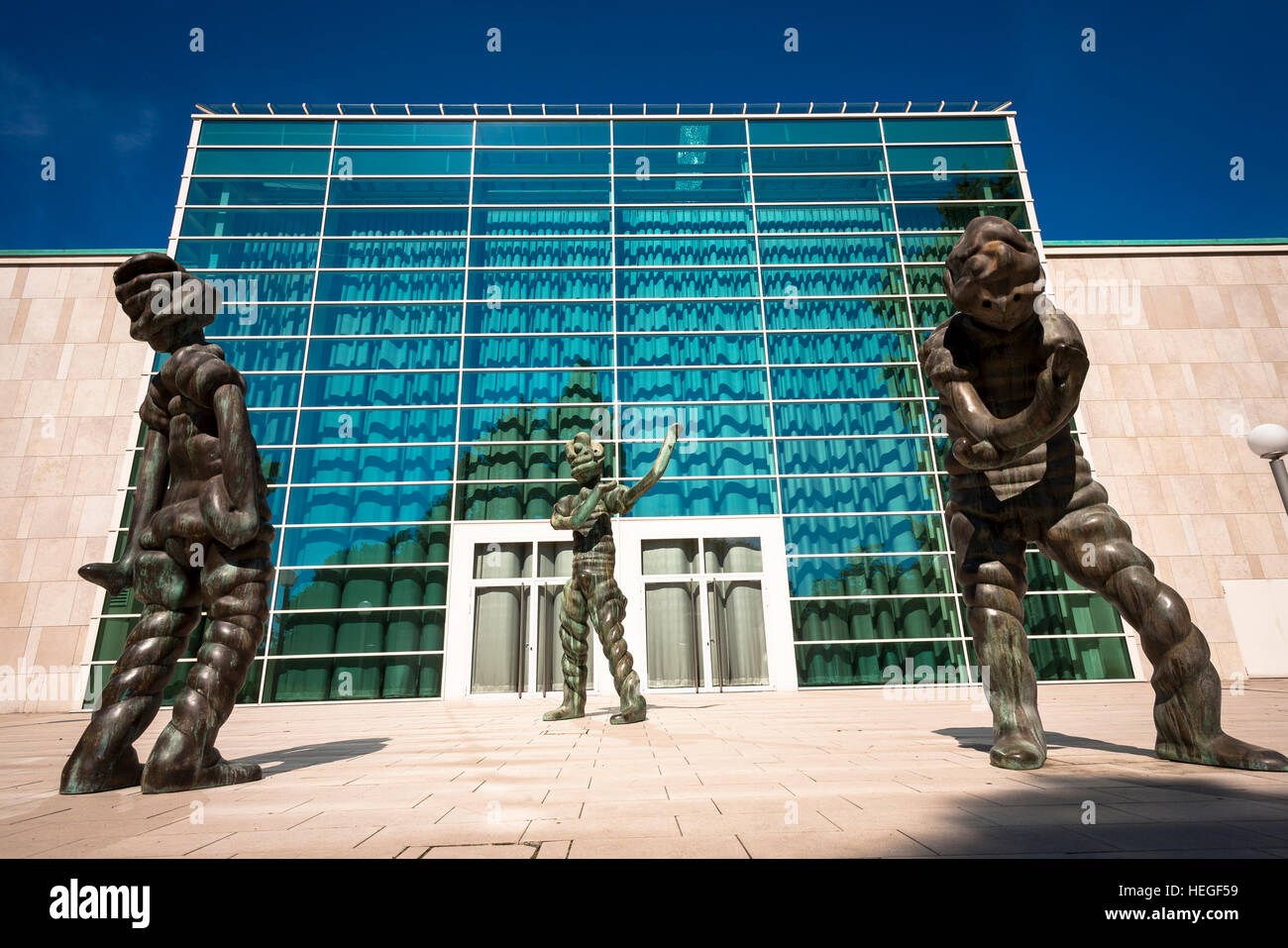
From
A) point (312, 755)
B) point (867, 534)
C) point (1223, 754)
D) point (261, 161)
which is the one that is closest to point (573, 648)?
point (312, 755)

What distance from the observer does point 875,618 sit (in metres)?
14.6

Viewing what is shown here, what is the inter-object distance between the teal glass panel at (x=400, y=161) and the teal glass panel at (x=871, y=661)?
1553 centimetres

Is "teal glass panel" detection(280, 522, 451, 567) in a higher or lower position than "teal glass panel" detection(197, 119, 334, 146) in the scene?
lower

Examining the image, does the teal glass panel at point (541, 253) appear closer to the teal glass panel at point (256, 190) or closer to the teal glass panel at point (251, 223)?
the teal glass panel at point (251, 223)

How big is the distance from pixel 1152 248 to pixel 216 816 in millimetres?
21944

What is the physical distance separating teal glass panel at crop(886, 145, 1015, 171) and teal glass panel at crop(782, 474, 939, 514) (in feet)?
29.5

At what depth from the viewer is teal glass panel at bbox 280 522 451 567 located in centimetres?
1464

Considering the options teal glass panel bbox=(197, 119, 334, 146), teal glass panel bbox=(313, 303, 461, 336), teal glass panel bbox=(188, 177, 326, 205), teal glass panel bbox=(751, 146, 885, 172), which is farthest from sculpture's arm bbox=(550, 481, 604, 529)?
teal glass panel bbox=(197, 119, 334, 146)

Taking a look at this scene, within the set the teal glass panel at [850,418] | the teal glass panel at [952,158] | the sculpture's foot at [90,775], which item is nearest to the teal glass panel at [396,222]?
the teal glass panel at [850,418]

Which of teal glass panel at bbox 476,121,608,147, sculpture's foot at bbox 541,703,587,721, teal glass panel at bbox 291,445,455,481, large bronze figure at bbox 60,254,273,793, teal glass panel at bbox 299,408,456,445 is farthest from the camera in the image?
teal glass panel at bbox 476,121,608,147

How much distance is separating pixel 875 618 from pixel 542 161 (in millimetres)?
14828

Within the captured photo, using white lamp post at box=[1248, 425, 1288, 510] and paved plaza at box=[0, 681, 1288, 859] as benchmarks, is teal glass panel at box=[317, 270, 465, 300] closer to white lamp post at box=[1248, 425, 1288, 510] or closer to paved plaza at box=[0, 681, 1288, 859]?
paved plaza at box=[0, 681, 1288, 859]

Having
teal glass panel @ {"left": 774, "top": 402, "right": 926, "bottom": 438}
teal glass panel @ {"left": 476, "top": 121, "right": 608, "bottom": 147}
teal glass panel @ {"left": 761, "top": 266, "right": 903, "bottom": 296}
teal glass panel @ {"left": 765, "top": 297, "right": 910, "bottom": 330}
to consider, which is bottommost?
teal glass panel @ {"left": 774, "top": 402, "right": 926, "bottom": 438}

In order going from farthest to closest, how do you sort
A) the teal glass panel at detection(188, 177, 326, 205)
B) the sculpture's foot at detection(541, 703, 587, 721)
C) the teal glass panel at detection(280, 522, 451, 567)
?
the teal glass panel at detection(188, 177, 326, 205)
the teal glass panel at detection(280, 522, 451, 567)
the sculpture's foot at detection(541, 703, 587, 721)
